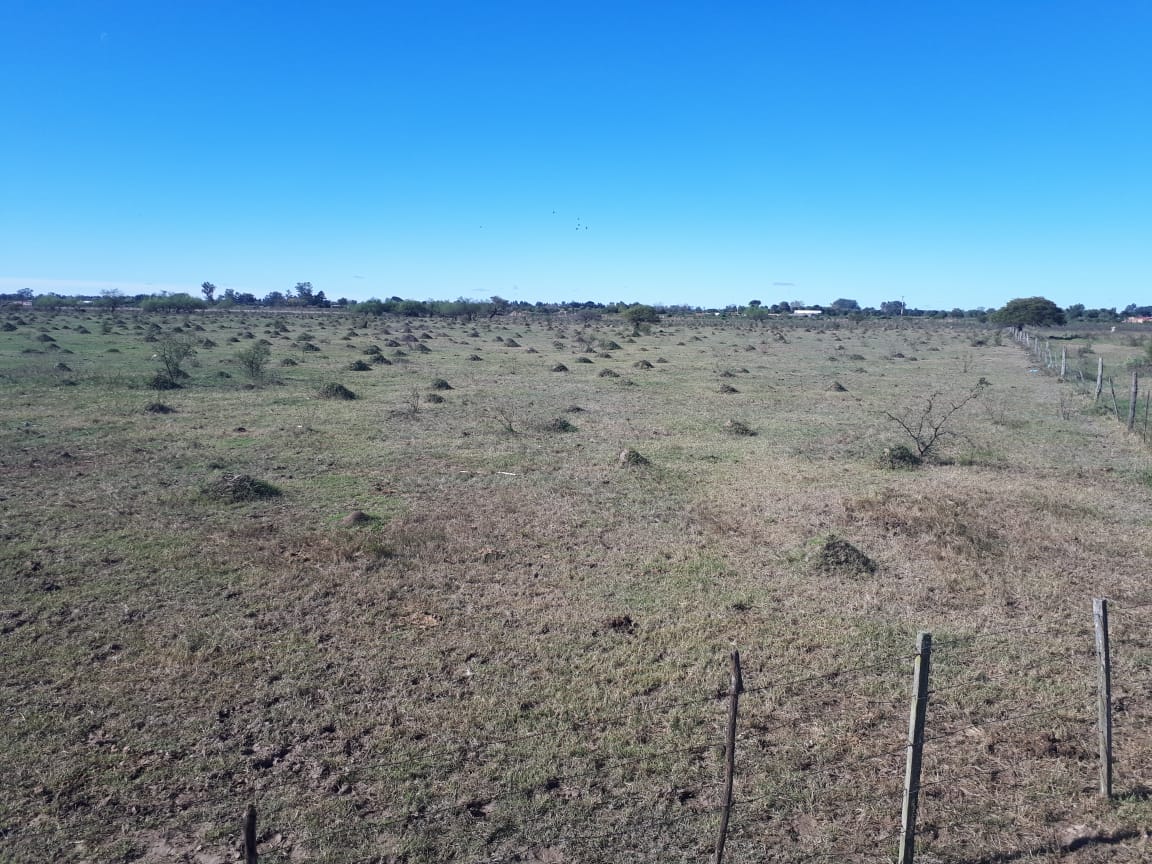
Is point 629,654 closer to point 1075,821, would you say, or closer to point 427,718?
point 427,718

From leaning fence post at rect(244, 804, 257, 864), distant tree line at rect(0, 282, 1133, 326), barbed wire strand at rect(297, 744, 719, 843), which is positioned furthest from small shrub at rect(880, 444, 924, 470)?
distant tree line at rect(0, 282, 1133, 326)

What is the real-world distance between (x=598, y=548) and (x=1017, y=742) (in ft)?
18.5

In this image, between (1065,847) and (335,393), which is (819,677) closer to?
(1065,847)

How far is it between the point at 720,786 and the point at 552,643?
8.52 feet

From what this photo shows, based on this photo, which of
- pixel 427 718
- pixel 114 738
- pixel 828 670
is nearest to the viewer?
pixel 114 738

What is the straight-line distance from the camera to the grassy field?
5.14 m

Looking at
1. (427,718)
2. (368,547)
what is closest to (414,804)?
(427,718)

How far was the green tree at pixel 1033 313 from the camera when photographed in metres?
75.5

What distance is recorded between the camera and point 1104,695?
16.8 ft

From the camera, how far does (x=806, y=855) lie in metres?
4.86

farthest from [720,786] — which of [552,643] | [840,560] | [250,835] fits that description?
[840,560]

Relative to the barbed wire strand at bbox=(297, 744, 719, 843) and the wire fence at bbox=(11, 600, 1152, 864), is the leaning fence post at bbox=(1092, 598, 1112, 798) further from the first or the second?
the barbed wire strand at bbox=(297, 744, 719, 843)

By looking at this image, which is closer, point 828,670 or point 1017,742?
point 1017,742

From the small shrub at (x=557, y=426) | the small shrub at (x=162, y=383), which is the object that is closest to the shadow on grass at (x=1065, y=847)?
the small shrub at (x=557, y=426)
